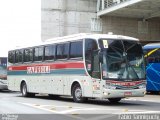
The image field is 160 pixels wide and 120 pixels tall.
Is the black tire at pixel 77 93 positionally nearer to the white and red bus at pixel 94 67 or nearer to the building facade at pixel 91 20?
the white and red bus at pixel 94 67

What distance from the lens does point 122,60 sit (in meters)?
19.4

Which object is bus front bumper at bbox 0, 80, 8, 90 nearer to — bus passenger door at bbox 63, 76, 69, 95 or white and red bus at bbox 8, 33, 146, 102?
white and red bus at bbox 8, 33, 146, 102

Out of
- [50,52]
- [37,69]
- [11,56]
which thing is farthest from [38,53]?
[11,56]

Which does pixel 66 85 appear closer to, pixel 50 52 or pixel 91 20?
pixel 50 52

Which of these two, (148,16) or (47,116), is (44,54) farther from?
(148,16)

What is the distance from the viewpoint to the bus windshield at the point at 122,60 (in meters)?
19.1

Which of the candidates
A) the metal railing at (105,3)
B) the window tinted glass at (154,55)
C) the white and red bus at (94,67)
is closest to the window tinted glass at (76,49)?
the white and red bus at (94,67)

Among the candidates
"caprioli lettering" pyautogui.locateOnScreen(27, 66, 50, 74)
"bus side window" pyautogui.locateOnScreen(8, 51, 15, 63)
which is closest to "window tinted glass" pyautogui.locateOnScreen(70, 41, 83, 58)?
"caprioli lettering" pyautogui.locateOnScreen(27, 66, 50, 74)

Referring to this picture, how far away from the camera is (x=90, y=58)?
19844mm

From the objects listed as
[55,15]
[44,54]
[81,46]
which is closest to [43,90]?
[44,54]

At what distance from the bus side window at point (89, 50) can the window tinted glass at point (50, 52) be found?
3.59 meters

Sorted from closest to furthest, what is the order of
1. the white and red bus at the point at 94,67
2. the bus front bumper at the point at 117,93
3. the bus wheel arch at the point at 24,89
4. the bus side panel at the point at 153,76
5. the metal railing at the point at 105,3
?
the bus front bumper at the point at 117,93 → the white and red bus at the point at 94,67 → the bus wheel arch at the point at 24,89 → the bus side panel at the point at 153,76 → the metal railing at the point at 105,3

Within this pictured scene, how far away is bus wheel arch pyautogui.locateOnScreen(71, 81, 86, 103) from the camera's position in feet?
68.1

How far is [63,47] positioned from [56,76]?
184cm
